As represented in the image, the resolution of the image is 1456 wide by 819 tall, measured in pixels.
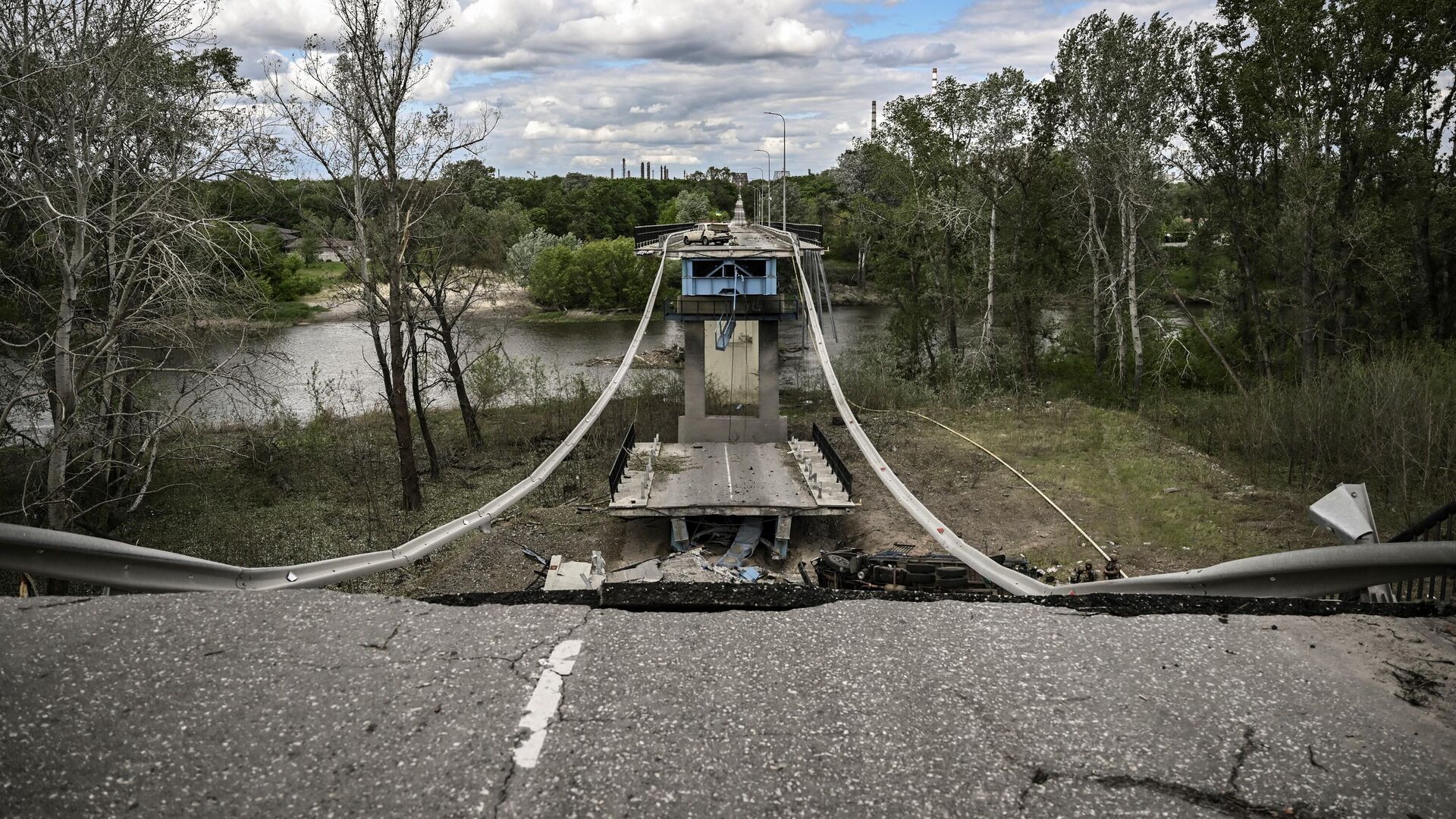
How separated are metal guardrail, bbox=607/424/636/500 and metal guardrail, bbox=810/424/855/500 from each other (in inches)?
153

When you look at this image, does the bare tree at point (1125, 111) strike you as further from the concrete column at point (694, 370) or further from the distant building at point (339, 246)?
the distant building at point (339, 246)

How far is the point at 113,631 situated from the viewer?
11.6 feet

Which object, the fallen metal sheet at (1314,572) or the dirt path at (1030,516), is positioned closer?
the fallen metal sheet at (1314,572)

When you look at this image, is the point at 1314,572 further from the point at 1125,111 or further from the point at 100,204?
the point at 1125,111

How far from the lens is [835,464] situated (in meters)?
17.1

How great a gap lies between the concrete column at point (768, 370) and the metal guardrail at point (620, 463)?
3271mm

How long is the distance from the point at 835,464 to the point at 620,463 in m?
4.03

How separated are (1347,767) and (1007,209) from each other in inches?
1238

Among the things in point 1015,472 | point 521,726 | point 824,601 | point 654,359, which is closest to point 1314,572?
point 824,601

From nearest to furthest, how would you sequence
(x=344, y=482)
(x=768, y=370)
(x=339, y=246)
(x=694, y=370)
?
(x=339, y=246) < (x=344, y=482) < (x=694, y=370) < (x=768, y=370)

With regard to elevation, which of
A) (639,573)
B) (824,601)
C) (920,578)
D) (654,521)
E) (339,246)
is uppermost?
(339,246)

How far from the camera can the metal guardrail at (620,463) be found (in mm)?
16328

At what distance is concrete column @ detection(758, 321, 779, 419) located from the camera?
22.8m

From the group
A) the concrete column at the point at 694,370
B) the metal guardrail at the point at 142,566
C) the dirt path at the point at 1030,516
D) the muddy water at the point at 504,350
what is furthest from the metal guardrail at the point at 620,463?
the metal guardrail at the point at 142,566
